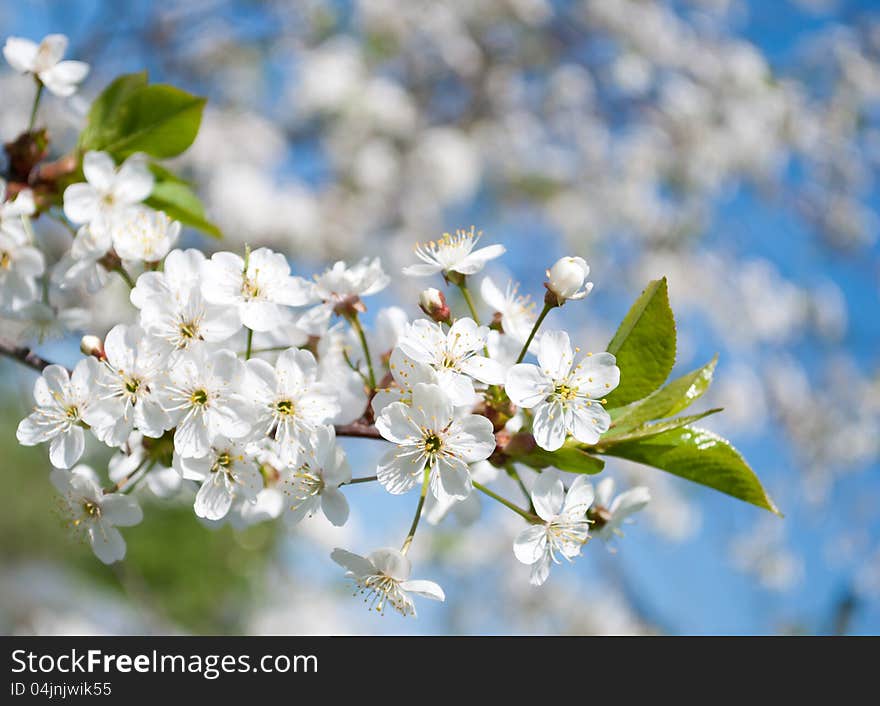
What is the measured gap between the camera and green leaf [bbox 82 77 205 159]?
1.18m

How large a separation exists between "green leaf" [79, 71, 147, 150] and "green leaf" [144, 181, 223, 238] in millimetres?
107

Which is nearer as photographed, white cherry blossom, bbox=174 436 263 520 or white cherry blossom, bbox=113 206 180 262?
white cherry blossom, bbox=174 436 263 520

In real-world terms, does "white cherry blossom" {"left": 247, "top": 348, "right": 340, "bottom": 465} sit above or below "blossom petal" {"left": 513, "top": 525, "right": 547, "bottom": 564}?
above

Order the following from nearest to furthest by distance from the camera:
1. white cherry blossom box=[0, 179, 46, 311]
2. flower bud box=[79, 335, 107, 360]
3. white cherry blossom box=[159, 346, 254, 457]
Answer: white cherry blossom box=[159, 346, 254, 457]
flower bud box=[79, 335, 107, 360]
white cherry blossom box=[0, 179, 46, 311]

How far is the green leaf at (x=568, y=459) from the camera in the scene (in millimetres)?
880

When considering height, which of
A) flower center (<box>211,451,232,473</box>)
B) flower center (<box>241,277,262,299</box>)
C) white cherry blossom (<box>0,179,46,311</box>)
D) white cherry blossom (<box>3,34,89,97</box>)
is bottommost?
flower center (<box>211,451,232,473</box>)

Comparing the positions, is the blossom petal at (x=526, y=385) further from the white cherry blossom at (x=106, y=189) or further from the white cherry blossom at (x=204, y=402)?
the white cherry blossom at (x=106, y=189)

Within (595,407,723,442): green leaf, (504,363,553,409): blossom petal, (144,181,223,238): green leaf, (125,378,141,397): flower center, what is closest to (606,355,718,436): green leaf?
(595,407,723,442): green leaf

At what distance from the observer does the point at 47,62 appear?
1.21m

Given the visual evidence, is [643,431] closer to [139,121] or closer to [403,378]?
[403,378]

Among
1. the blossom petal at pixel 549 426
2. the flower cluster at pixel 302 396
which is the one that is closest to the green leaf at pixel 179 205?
the flower cluster at pixel 302 396

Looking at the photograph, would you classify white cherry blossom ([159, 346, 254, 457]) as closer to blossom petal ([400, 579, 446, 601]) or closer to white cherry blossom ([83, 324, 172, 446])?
white cherry blossom ([83, 324, 172, 446])

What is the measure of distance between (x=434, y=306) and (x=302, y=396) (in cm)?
20
